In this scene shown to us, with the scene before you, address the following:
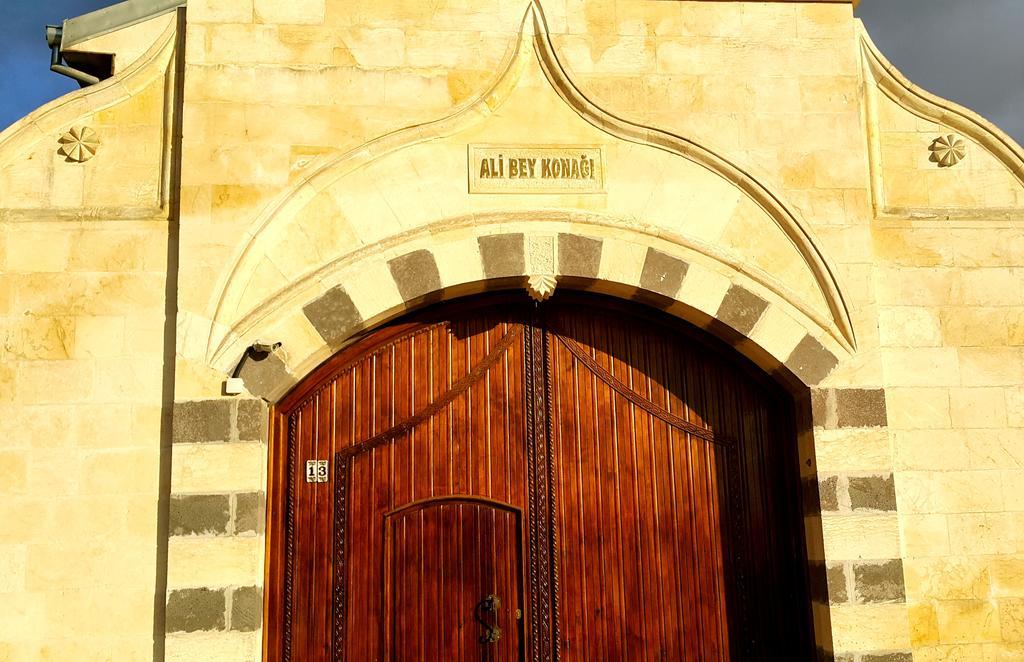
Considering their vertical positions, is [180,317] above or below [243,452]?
above

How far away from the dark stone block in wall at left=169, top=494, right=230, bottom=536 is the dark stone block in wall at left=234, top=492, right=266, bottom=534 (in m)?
0.05

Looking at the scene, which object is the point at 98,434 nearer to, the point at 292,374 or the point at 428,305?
the point at 292,374

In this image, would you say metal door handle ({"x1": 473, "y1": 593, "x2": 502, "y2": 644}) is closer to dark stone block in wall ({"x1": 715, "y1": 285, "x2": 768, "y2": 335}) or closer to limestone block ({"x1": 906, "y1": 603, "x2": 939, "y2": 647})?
dark stone block in wall ({"x1": 715, "y1": 285, "x2": 768, "y2": 335})

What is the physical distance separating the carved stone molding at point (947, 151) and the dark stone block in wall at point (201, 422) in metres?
4.14

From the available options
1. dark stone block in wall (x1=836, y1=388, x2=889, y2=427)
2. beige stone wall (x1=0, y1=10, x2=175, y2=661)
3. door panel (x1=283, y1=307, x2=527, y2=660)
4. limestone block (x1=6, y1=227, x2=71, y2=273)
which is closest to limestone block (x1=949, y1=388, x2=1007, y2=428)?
dark stone block in wall (x1=836, y1=388, x2=889, y2=427)

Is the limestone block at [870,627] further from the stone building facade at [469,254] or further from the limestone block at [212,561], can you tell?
the limestone block at [212,561]

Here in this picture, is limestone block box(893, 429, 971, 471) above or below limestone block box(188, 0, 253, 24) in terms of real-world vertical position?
below

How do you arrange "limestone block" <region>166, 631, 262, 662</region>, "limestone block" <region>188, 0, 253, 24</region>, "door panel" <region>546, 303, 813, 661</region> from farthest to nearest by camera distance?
"limestone block" <region>188, 0, 253, 24</region>, "door panel" <region>546, 303, 813, 661</region>, "limestone block" <region>166, 631, 262, 662</region>

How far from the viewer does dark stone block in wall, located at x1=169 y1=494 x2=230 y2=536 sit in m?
4.82

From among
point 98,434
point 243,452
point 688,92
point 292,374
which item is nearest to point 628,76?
point 688,92

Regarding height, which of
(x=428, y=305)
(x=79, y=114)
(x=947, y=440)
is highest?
(x=79, y=114)

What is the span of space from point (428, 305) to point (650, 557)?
6.01 ft

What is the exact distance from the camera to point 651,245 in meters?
5.35

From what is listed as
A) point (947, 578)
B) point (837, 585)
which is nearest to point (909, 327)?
point (947, 578)
